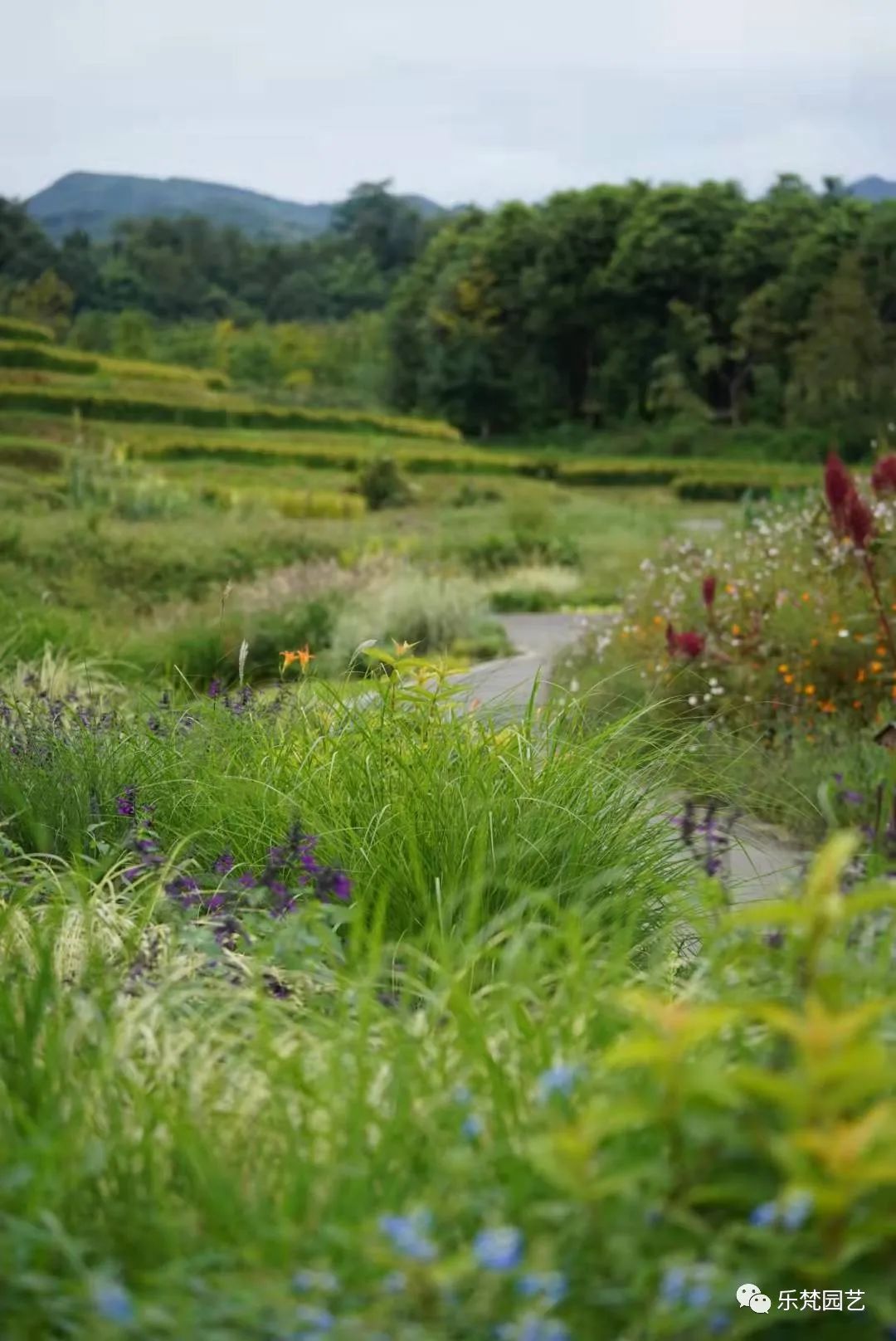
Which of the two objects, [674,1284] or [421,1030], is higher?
[674,1284]

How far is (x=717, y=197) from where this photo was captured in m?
62.3

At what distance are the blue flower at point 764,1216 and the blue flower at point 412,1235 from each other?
0.32 metres

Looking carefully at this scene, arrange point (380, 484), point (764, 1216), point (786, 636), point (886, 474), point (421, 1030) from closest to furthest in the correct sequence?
point (764, 1216)
point (421, 1030)
point (886, 474)
point (786, 636)
point (380, 484)

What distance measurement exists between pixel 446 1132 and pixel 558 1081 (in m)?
0.32

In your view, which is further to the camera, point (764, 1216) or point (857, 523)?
point (857, 523)

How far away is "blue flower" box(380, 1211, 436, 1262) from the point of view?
4.38 feet

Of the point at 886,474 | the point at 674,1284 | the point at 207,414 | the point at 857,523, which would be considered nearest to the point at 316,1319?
the point at 674,1284

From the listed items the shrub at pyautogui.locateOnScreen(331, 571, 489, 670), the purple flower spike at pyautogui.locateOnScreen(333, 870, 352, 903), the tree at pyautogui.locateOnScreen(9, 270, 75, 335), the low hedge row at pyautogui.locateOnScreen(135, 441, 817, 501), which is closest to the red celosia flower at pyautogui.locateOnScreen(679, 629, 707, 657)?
the purple flower spike at pyautogui.locateOnScreen(333, 870, 352, 903)

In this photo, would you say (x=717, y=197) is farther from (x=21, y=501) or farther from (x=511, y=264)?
(x=21, y=501)

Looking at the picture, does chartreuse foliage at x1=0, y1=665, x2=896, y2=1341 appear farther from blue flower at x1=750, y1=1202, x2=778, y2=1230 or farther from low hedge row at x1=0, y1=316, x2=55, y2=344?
low hedge row at x1=0, y1=316, x2=55, y2=344

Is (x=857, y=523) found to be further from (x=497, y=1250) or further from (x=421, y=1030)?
(x=497, y=1250)

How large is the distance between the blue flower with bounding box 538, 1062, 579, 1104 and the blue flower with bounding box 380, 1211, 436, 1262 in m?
0.23

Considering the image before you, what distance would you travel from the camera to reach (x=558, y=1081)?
1589mm

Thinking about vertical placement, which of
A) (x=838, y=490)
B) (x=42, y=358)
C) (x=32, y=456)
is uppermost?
(x=42, y=358)
